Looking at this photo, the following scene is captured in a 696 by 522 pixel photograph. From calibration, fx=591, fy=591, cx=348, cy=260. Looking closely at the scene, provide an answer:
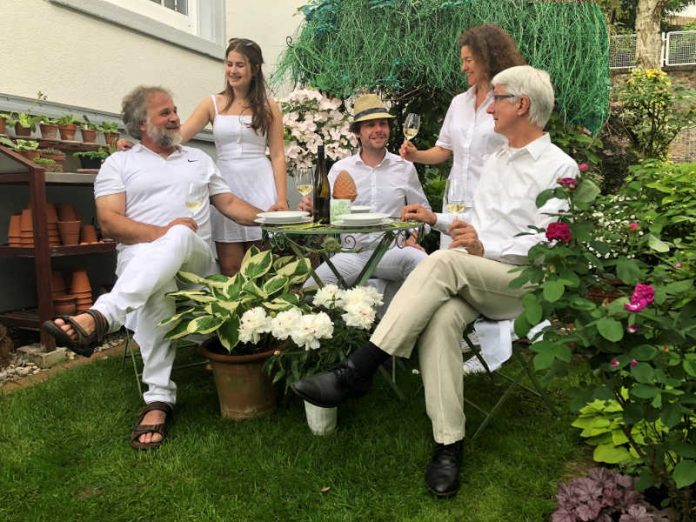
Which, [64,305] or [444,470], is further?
[64,305]

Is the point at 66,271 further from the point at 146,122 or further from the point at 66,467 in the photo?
the point at 66,467

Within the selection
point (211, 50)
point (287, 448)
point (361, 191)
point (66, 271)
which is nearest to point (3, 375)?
point (66, 271)

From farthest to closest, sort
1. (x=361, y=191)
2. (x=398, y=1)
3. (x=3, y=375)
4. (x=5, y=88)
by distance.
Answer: (x=398, y=1) < (x=5, y=88) < (x=361, y=191) < (x=3, y=375)

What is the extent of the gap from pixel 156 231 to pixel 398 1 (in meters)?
3.03

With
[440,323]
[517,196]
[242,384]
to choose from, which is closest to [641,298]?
[440,323]

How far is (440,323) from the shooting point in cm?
229

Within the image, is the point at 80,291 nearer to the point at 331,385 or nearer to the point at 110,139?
the point at 110,139

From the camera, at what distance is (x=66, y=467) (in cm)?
239

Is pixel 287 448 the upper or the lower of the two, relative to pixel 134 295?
lower

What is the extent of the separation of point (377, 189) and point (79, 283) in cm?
216

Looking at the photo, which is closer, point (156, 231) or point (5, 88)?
point (156, 231)

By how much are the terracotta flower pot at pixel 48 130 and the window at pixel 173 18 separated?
99 centimetres

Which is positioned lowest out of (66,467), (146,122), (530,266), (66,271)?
(66,467)

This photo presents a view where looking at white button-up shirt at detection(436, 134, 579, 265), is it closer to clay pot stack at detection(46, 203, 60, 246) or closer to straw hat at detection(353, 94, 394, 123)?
straw hat at detection(353, 94, 394, 123)
